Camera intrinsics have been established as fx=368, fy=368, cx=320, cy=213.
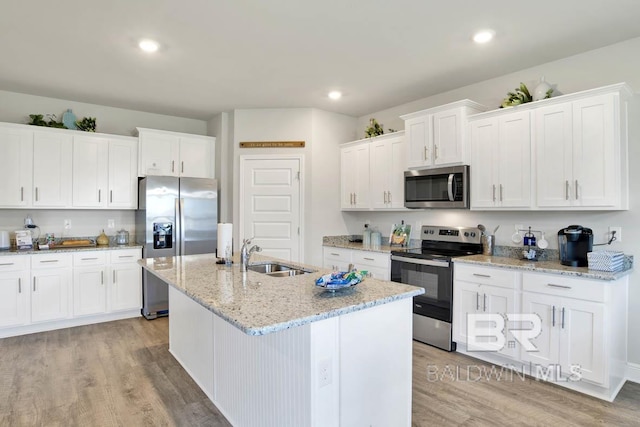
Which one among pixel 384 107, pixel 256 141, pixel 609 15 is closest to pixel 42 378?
pixel 256 141

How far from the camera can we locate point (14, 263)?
380 cm

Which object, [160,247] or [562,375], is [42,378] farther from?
[562,375]

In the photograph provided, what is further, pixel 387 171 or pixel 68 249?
pixel 387 171

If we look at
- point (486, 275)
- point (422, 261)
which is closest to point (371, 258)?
point (422, 261)

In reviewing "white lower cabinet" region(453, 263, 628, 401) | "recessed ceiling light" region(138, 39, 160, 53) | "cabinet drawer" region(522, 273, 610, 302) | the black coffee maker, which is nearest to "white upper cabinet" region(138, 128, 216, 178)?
"recessed ceiling light" region(138, 39, 160, 53)

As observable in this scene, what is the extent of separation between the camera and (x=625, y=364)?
2.82 metres

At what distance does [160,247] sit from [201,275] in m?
2.36

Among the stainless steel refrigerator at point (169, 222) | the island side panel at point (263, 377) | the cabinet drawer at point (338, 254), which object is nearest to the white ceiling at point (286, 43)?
the stainless steel refrigerator at point (169, 222)

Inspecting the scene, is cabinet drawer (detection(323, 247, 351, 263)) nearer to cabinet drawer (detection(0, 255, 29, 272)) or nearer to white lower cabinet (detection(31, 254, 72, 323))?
white lower cabinet (detection(31, 254, 72, 323))

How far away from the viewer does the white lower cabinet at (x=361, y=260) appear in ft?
13.1

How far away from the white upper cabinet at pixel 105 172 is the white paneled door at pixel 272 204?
1383 millimetres

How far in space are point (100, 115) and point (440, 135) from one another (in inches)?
164

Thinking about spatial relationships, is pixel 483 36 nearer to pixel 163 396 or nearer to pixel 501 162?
pixel 501 162

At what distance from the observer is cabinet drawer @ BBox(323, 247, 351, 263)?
14.7ft
